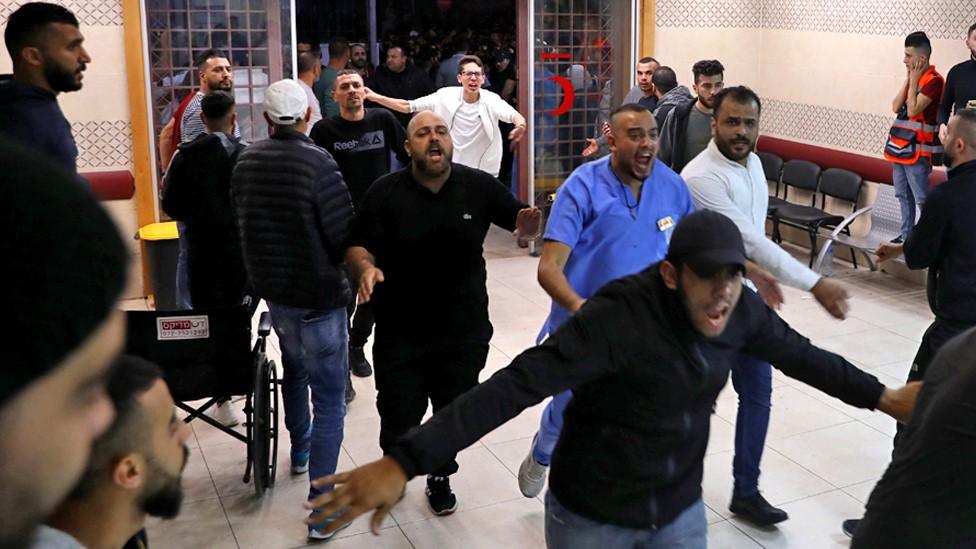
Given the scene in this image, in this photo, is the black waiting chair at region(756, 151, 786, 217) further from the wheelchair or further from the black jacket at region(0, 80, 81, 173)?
the black jacket at region(0, 80, 81, 173)

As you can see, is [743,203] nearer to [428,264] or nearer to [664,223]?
[664,223]

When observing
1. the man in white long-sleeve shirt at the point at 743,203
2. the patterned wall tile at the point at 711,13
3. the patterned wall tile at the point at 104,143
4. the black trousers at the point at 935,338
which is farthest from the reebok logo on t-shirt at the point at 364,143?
the patterned wall tile at the point at 711,13

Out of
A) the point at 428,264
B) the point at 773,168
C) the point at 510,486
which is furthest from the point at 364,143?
the point at 773,168

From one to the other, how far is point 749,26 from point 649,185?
625 centimetres

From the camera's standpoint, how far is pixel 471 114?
786 cm

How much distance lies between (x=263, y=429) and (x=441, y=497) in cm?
82

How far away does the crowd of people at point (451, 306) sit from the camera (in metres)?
0.76

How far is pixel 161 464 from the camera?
1.92 meters

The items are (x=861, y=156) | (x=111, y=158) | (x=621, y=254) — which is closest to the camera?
(x=621, y=254)

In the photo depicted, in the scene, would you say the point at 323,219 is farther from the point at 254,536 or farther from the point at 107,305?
the point at 107,305

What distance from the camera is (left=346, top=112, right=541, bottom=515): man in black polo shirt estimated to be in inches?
163

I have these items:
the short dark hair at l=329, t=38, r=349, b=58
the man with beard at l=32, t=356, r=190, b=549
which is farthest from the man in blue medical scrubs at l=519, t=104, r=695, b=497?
the short dark hair at l=329, t=38, r=349, b=58

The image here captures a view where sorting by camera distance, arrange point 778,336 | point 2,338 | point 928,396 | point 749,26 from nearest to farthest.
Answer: point 2,338, point 928,396, point 778,336, point 749,26

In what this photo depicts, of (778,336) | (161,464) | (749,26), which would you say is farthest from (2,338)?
(749,26)
